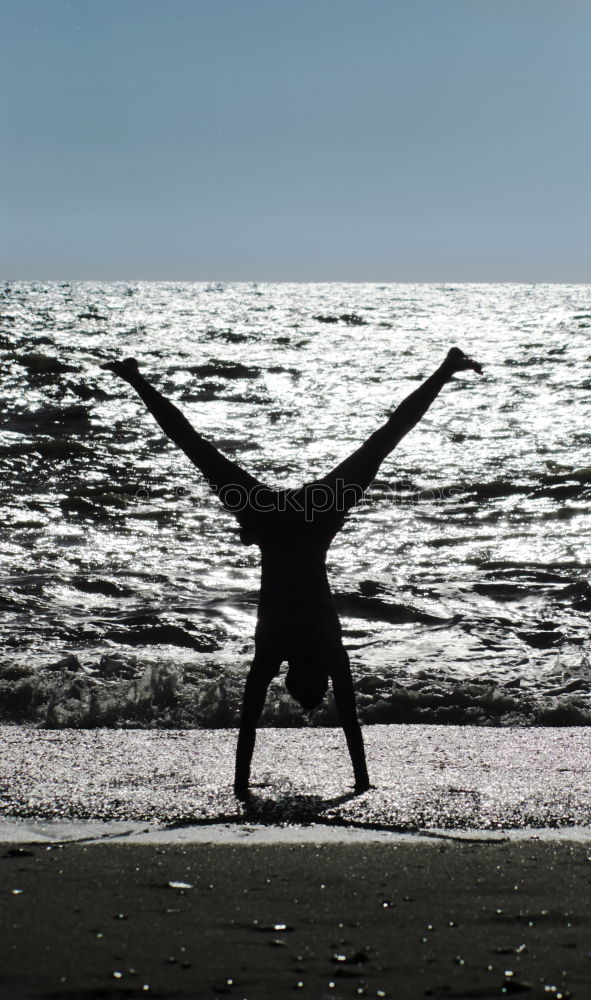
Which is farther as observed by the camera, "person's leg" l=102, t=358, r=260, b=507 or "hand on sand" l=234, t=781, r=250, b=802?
"hand on sand" l=234, t=781, r=250, b=802

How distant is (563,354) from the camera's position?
31859 mm

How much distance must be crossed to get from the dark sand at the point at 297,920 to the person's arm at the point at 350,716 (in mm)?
684

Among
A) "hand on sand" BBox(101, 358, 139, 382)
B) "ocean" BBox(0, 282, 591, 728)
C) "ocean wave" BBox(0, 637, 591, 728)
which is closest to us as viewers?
"hand on sand" BBox(101, 358, 139, 382)

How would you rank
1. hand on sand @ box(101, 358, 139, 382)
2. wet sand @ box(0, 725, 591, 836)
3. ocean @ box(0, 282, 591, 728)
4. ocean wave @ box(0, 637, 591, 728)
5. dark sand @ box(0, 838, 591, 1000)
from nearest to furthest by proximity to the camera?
dark sand @ box(0, 838, 591, 1000) → wet sand @ box(0, 725, 591, 836) → hand on sand @ box(101, 358, 139, 382) → ocean wave @ box(0, 637, 591, 728) → ocean @ box(0, 282, 591, 728)

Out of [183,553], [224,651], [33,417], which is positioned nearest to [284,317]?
[33,417]

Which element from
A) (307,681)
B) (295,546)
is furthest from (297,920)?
(295,546)

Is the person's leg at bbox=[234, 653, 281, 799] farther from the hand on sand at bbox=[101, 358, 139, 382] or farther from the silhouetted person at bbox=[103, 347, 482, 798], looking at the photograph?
the hand on sand at bbox=[101, 358, 139, 382]

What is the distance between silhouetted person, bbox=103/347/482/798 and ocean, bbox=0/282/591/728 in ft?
8.00

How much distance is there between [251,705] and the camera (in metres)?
3.99

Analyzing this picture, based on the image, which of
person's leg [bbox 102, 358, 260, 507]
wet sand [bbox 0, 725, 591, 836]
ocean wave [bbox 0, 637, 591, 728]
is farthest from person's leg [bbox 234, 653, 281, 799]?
ocean wave [bbox 0, 637, 591, 728]

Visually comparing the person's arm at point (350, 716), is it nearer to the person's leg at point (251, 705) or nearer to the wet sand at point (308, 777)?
the wet sand at point (308, 777)

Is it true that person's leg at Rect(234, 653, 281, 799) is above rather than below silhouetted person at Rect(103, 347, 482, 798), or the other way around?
below

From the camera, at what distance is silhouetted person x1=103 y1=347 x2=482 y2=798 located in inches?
155

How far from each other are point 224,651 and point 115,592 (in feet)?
8.13
